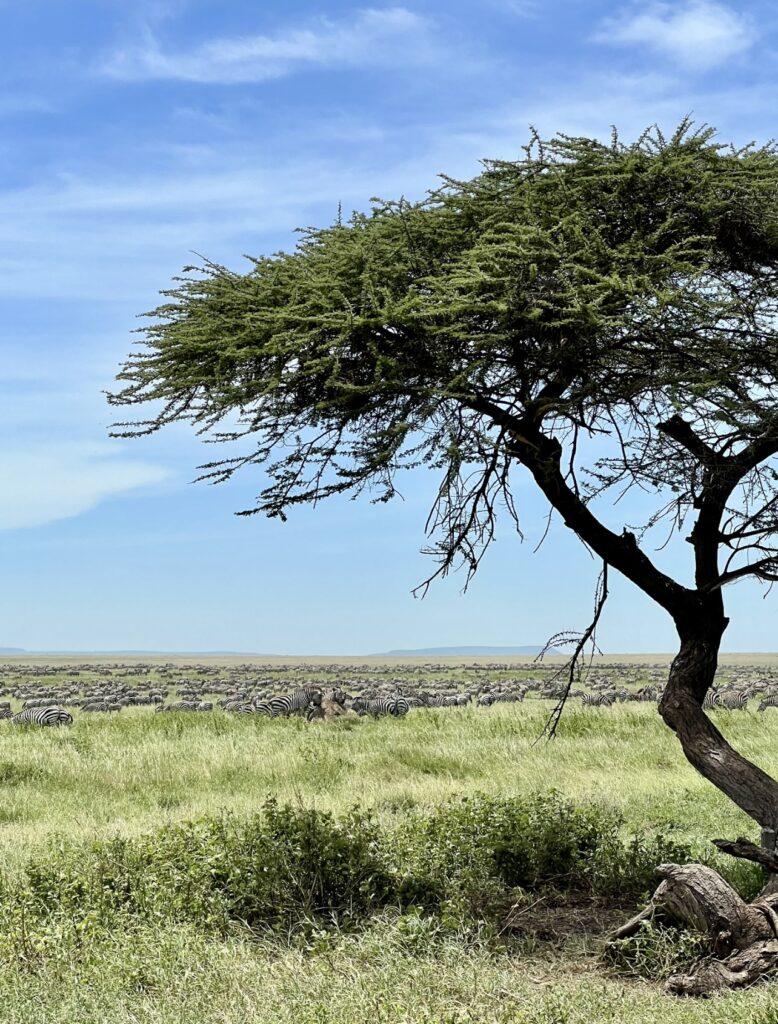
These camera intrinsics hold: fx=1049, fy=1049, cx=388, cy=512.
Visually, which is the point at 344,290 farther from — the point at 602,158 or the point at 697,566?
the point at 697,566

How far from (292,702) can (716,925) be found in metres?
22.8

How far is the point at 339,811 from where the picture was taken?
1427 cm

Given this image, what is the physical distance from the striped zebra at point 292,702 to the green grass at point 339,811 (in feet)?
10.8

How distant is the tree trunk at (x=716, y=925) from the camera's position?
7883 millimetres

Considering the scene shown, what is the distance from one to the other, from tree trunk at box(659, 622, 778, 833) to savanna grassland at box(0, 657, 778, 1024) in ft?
4.26

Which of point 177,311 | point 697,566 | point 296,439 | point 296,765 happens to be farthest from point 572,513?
point 296,765

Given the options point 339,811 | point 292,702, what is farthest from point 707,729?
point 292,702

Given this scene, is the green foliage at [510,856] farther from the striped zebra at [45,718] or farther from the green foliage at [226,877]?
the striped zebra at [45,718]

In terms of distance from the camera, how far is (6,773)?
18.3 m

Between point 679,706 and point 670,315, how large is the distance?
3882mm

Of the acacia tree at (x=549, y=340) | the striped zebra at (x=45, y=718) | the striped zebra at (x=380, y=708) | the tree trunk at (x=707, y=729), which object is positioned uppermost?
the acacia tree at (x=549, y=340)

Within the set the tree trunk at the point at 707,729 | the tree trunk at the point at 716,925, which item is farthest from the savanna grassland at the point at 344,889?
the tree trunk at the point at 707,729

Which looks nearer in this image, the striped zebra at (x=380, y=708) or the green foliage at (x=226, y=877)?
the green foliage at (x=226, y=877)

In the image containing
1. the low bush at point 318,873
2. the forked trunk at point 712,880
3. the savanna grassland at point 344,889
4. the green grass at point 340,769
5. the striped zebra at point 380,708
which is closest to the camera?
the savanna grassland at point 344,889
